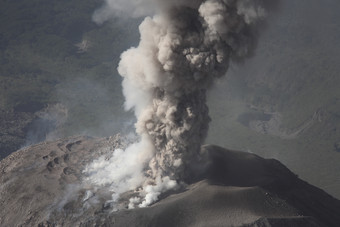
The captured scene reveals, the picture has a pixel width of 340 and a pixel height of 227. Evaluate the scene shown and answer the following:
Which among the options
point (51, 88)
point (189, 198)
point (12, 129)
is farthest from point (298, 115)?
point (189, 198)

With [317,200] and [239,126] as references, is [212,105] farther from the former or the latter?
[317,200]

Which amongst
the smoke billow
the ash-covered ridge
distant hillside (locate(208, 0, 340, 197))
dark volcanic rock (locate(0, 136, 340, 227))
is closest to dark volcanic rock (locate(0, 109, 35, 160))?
distant hillside (locate(208, 0, 340, 197))

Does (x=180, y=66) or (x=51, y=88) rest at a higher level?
(x=51, y=88)

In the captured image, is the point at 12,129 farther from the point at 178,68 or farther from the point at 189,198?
the point at 178,68

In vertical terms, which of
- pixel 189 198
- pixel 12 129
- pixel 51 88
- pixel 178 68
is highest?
pixel 51 88

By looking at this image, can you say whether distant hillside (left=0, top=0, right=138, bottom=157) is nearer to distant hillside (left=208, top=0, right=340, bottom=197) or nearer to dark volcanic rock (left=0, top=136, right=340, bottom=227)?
distant hillside (left=208, top=0, right=340, bottom=197)

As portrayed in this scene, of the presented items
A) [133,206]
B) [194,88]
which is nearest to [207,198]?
[133,206]

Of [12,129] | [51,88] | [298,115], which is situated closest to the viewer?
[12,129]

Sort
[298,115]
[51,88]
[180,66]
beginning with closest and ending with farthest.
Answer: [180,66] → [51,88] → [298,115]

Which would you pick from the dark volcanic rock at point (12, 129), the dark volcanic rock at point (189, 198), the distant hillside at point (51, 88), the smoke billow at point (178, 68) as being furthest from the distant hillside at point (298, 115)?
the smoke billow at point (178, 68)
